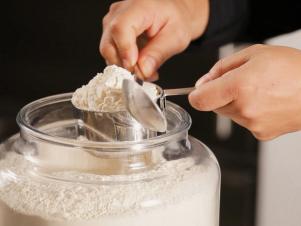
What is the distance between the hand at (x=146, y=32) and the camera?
2.57ft

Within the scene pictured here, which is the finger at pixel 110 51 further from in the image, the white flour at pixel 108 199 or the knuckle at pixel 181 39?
the white flour at pixel 108 199

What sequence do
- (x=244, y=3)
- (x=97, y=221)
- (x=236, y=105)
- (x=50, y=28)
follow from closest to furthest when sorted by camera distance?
(x=97, y=221), (x=236, y=105), (x=244, y=3), (x=50, y=28)

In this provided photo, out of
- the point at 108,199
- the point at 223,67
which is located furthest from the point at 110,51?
the point at 108,199

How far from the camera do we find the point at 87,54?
136 cm

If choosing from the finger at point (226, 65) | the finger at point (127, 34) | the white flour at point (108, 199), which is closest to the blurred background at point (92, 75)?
the finger at point (127, 34)

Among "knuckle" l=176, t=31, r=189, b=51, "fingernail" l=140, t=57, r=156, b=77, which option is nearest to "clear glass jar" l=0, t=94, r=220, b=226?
"fingernail" l=140, t=57, r=156, b=77

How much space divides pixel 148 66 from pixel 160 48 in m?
0.06

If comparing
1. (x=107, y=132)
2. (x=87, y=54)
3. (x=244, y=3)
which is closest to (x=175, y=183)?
(x=107, y=132)

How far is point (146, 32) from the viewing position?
2.82ft

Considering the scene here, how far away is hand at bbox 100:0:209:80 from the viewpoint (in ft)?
2.57

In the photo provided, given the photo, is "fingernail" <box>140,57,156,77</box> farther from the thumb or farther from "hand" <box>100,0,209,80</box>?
the thumb

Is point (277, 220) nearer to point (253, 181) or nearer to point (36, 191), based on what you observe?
point (253, 181)

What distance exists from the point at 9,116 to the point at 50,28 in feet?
0.74

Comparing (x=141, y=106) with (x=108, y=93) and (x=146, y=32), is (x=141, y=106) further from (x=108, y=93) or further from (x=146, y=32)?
(x=146, y=32)
